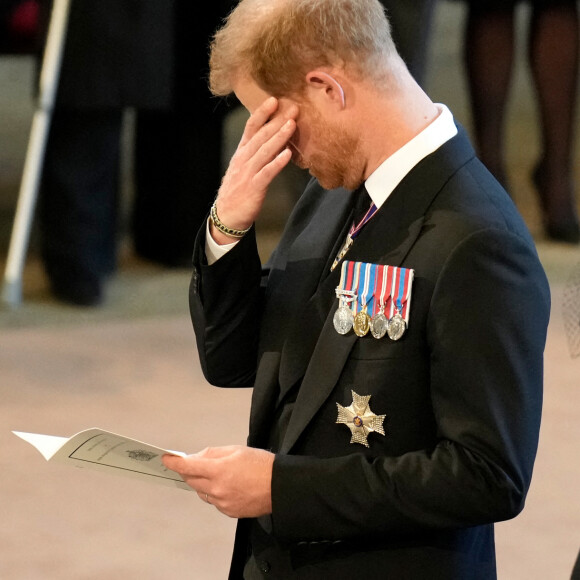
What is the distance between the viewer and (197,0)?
186 inches

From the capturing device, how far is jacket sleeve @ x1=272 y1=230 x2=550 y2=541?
1380mm

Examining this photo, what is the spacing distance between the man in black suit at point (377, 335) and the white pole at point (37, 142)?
2.93 meters

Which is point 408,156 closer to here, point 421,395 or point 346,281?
point 346,281

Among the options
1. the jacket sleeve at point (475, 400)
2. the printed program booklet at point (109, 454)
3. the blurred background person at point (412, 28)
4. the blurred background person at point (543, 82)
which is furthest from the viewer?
the blurred background person at point (543, 82)

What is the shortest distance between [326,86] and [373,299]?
10.9 inches

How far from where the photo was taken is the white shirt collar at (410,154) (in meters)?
1.51

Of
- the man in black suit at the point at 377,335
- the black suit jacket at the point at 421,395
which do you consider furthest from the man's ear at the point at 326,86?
the black suit jacket at the point at 421,395

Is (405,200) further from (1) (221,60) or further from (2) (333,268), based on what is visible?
(1) (221,60)

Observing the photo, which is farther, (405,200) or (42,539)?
(42,539)

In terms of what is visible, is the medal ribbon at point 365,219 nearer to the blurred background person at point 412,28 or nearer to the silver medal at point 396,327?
the silver medal at point 396,327

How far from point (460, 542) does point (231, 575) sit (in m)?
0.37

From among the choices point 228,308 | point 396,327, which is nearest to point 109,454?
point 228,308

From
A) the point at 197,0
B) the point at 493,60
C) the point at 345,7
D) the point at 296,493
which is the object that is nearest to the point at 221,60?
the point at 345,7

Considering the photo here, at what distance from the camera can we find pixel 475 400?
4.53ft
